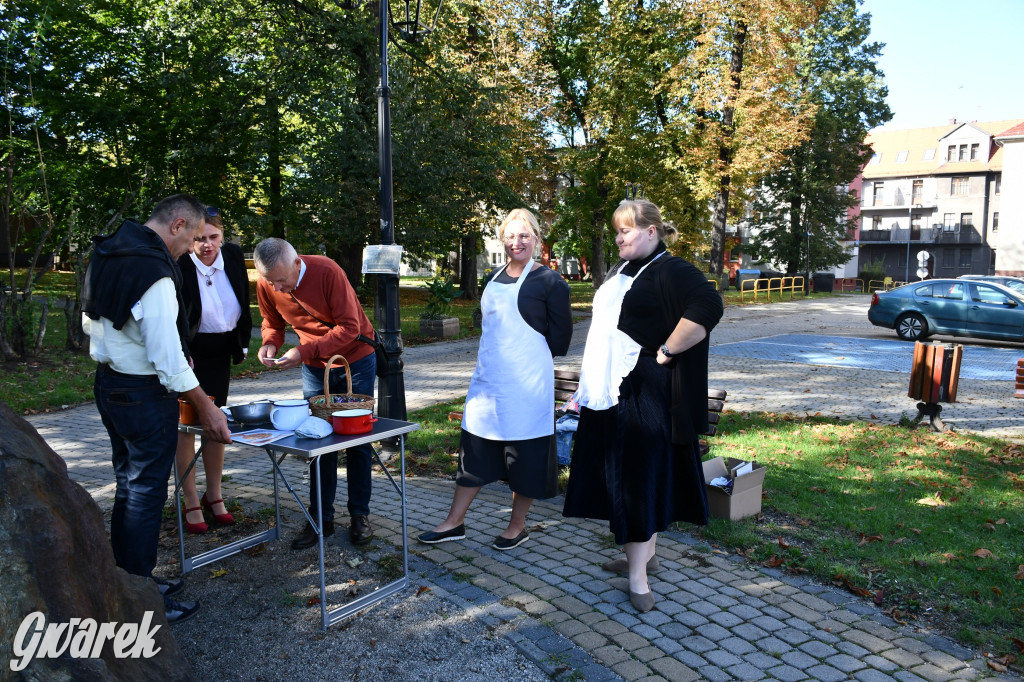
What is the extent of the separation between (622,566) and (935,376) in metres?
5.62

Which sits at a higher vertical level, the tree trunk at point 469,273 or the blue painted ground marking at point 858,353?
the tree trunk at point 469,273

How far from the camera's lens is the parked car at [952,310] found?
17.2 meters

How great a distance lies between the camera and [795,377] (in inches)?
480

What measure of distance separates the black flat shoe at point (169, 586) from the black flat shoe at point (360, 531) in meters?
1.01

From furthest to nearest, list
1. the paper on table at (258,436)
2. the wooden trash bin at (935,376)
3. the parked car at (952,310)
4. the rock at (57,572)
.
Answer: the parked car at (952,310) → the wooden trash bin at (935,376) → the paper on table at (258,436) → the rock at (57,572)

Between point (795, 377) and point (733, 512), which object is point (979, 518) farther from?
point (795, 377)

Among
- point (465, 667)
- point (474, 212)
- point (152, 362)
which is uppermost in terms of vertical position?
point (474, 212)

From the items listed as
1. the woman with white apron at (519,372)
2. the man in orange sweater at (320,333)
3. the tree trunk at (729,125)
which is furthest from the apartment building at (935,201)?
the man in orange sweater at (320,333)

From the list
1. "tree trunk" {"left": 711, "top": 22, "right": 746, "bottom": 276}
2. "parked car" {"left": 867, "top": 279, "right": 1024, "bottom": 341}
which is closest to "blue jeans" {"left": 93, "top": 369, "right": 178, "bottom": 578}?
"parked car" {"left": 867, "top": 279, "right": 1024, "bottom": 341}

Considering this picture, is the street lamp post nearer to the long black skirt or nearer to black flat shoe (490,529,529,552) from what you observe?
black flat shoe (490,529,529,552)

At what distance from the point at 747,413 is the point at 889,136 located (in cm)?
7280

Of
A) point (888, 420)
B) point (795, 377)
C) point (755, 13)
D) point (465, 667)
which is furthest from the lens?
point (755, 13)

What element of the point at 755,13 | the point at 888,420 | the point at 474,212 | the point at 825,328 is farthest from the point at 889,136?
the point at 888,420

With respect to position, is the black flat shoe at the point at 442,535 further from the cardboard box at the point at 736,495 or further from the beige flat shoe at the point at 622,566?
the cardboard box at the point at 736,495
